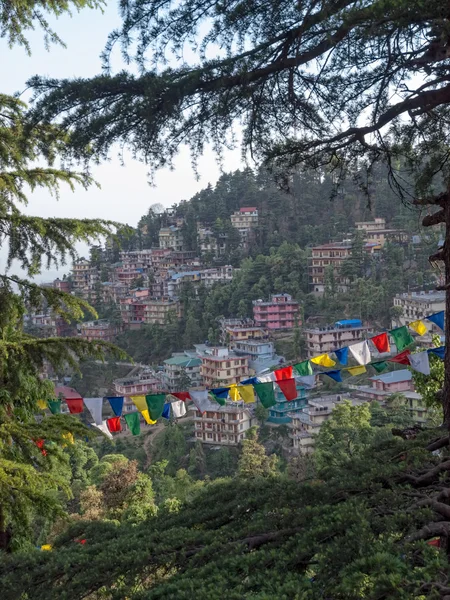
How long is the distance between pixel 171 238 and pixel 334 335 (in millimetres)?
20868

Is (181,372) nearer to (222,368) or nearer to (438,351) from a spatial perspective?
(222,368)

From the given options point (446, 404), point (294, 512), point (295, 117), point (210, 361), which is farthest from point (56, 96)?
point (210, 361)

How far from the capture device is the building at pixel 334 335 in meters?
28.9

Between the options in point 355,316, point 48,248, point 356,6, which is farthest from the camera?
point 355,316

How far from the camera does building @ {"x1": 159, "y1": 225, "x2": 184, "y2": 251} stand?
45.9 metres

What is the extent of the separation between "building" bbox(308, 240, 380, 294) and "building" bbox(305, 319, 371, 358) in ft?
16.9

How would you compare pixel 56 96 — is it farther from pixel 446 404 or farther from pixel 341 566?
pixel 446 404

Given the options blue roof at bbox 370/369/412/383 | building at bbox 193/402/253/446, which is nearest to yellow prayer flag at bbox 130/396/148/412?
building at bbox 193/402/253/446

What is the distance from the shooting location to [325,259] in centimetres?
3497

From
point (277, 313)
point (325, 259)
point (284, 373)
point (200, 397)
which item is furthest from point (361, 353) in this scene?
point (325, 259)

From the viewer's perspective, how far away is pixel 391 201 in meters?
39.3

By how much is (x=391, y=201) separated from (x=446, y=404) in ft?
125

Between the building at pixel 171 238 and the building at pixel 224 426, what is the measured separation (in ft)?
78.0

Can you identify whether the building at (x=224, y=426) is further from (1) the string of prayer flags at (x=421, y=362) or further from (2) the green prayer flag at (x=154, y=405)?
(1) the string of prayer flags at (x=421, y=362)
